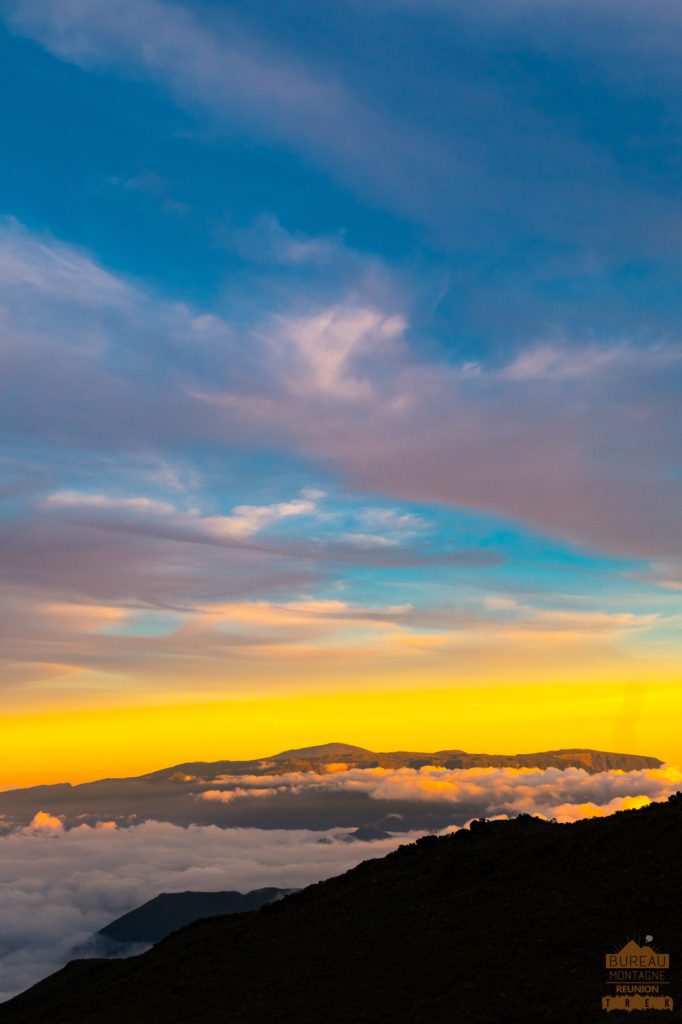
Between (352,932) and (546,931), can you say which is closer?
(546,931)

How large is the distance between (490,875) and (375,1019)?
1784 centimetres

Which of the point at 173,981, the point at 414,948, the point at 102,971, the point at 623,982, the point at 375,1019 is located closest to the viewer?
the point at 623,982

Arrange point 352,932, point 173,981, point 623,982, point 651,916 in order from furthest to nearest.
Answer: point 173,981 < point 352,932 < point 651,916 < point 623,982

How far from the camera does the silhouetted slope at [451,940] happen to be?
111ft

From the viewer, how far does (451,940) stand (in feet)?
134

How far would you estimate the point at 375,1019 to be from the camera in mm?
34125

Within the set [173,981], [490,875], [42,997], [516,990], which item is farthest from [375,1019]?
[42,997]

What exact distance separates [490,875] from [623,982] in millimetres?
19648

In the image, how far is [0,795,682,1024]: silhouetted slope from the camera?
33750mm

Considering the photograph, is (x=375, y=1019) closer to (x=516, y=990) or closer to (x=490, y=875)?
(x=516, y=990)

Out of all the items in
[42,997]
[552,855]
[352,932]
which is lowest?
[42,997]

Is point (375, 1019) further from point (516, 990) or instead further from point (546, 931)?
point (546, 931)

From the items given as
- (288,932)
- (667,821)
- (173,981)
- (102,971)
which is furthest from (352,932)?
(102,971)

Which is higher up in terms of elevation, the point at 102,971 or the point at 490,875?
the point at 490,875
